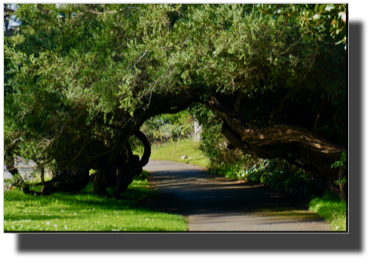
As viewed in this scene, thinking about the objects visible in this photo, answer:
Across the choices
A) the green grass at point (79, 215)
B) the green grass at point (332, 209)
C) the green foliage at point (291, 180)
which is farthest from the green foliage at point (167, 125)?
the green grass at point (332, 209)

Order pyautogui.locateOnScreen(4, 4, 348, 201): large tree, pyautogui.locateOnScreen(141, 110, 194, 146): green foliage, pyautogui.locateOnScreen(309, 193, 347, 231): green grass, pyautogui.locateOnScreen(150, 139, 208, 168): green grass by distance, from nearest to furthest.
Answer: pyautogui.locateOnScreen(309, 193, 347, 231): green grass → pyautogui.locateOnScreen(4, 4, 348, 201): large tree → pyautogui.locateOnScreen(141, 110, 194, 146): green foliage → pyautogui.locateOnScreen(150, 139, 208, 168): green grass

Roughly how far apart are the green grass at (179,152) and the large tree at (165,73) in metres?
22.2

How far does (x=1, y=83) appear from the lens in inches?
339

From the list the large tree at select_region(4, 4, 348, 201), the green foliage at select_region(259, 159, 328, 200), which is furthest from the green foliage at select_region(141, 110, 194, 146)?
the large tree at select_region(4, 4, 348, 201)

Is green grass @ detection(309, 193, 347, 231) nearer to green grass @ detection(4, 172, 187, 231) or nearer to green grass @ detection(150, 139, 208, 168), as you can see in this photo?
green grass @ detection(4, 172, 187, 231)

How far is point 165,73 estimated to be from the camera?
10.5 meters

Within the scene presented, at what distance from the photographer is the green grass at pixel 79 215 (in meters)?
9.17

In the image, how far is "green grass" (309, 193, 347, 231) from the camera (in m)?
9.36

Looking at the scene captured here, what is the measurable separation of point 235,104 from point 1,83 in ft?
20.8

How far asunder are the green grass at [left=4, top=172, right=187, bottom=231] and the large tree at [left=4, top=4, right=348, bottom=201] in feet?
4.32

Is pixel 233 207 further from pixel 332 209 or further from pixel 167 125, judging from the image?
pixel 167 125

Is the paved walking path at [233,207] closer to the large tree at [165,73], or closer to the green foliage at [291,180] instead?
the green foliage at [291,180]

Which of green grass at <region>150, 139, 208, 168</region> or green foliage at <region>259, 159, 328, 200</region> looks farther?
green grass at <region>150, 139, 208, 168</region>
